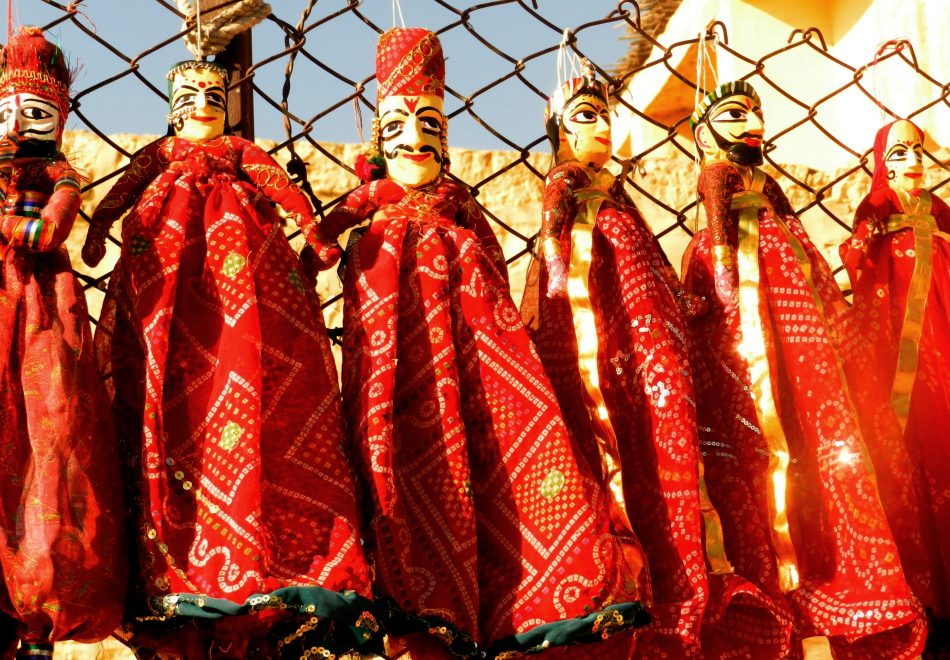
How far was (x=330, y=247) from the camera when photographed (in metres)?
1.42

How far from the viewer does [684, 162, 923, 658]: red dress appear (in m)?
1.45

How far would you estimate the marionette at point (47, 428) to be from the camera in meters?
1.22

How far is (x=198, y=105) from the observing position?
57.4 inches

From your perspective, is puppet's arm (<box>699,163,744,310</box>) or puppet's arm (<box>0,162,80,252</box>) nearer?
puppet's arm (<box>0,162,80,252</box>)

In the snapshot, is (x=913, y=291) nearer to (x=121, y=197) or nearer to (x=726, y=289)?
(x=726, y=289)

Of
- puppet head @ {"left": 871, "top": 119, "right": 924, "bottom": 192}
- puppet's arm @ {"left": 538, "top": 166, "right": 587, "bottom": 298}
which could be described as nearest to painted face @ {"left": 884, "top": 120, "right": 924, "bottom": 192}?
puppet head @ {"left": 871, "top": 119, "right": 924, "bottom": 192}

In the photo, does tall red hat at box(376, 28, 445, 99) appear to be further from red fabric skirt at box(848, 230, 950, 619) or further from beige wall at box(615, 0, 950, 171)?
beige wall at box(615, 0, 950, 171)

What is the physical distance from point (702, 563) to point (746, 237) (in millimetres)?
357

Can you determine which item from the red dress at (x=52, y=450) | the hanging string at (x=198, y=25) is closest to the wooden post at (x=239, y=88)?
the hanging string at (x=198, y=25)

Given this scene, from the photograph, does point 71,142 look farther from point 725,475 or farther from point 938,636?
point 938,636

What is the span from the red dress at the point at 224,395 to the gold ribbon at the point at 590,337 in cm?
24

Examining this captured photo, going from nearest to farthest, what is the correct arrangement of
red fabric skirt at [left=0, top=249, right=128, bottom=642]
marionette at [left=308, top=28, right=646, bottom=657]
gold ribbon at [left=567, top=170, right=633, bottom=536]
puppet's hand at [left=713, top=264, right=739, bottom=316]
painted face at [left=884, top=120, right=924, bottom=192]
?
1. red fabric skirt at [left=0, top=249, right=128, bottom=642]
2. marionette at [left=308, top=28, right=646, bottom=657]
3. gold ribbon at [left=567, top=170, right=633, bottom=536]
4. puppet's hand at [left=713, top=264, right=739, bottom=316]
5. painted face at [left=884, top=120, right=924, bottom=192]

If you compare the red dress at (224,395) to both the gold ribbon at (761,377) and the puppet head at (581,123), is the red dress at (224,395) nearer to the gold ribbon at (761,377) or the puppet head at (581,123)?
the puppet head at (581,123)

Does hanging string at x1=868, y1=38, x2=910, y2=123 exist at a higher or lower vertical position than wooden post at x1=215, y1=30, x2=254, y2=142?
higher
